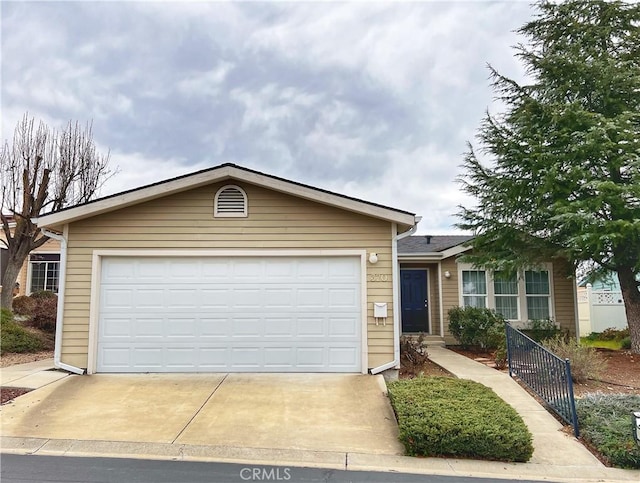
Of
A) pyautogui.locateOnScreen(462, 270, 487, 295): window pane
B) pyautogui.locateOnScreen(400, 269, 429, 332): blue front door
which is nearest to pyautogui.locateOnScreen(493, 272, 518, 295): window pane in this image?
pyautogui.locateOnScreen(462, 270, 487, 295): window pane

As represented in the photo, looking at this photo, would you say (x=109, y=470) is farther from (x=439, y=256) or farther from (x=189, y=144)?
(x=189, y=144)

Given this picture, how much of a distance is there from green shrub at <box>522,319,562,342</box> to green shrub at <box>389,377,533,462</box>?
757 centimetres

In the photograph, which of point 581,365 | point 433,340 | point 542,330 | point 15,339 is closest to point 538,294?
point 542,330

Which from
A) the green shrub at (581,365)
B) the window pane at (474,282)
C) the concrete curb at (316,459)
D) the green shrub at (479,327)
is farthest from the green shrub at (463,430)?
the window pane at (474,282)

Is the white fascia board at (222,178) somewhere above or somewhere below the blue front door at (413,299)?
above

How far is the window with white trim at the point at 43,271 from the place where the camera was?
16609 mm

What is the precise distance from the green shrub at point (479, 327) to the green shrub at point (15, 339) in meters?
10.7

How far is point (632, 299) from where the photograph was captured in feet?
32.8

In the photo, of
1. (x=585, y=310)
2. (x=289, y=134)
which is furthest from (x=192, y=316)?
(x=585, y=310)

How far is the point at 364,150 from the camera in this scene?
15.0 meters

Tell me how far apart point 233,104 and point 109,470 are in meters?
11.0

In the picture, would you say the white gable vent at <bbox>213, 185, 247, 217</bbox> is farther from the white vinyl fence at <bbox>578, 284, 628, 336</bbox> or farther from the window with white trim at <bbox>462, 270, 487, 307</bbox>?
the white vinyl fence at <bbox>578, 284, 628, 336</bbox>

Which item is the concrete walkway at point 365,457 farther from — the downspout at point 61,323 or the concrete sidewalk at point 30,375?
the downspout at point 61,323

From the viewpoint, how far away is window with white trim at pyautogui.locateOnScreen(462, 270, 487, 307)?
12398 millimetres
